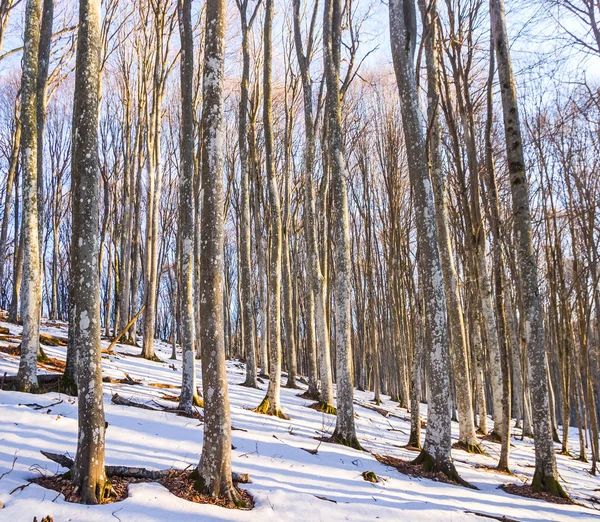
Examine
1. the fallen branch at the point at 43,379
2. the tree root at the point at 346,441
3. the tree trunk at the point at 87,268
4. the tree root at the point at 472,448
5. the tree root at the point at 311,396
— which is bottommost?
the tree root at the point at 472,448

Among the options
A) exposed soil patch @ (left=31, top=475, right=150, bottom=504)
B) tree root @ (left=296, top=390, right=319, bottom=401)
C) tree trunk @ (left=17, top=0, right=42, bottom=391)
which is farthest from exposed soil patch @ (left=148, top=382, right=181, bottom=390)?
exposed soil patch @ (left=31, top=475, right=150, bottom=504)

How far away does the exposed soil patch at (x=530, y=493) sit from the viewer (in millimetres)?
5489

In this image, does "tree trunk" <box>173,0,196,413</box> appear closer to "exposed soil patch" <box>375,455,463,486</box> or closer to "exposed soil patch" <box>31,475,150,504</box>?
"exposed soil patch" <box>31,475,150,504</box>

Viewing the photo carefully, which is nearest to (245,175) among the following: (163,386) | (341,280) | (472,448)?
(341,280)

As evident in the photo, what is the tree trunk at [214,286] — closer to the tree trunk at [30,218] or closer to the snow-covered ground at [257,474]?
the snow-covered ground at [257,474]

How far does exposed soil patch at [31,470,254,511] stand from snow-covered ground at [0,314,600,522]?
0.27ft

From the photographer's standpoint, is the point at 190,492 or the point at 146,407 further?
the point at 146,407

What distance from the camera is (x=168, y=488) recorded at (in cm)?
379

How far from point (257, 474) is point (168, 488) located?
1.04 m

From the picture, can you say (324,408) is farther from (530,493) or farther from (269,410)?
(530,493)

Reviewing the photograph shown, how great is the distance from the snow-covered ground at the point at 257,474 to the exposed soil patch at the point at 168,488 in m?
0.08

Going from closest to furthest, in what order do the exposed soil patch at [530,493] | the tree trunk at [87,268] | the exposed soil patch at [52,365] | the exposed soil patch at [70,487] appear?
the exposed soil patch at [70,487] < the tree trunk at [87,268] < the exposed soil patch at [530,493] < the exposed soil patch at [52,365]

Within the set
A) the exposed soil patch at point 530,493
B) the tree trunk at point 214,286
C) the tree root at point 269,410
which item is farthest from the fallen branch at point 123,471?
the exposed soil patch at point 530,493

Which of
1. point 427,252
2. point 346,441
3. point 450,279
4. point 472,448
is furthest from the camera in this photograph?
point 472,448
